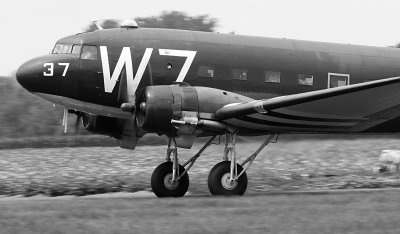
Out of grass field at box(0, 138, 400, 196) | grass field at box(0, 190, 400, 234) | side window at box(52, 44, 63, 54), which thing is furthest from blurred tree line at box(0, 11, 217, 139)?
grass field at box(0, 190, 400, 234)

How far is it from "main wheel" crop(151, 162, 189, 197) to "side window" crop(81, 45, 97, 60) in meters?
2.97

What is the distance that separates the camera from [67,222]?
41.3 ft

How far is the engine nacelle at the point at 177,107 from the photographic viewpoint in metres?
17.2

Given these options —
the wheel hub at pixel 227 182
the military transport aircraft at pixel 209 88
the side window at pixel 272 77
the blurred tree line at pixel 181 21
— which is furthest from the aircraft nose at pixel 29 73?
the blurred tree line at pixel 181 21

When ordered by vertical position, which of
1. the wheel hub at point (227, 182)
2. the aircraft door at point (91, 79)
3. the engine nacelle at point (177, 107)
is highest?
the aircraft door at point (91, 79)

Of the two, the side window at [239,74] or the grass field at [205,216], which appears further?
the side window at [239,74]

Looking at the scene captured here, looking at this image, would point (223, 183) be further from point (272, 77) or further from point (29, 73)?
point (29, 73)

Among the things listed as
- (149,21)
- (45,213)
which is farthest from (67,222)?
(149,21)

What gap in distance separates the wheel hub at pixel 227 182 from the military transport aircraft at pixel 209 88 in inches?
0.8

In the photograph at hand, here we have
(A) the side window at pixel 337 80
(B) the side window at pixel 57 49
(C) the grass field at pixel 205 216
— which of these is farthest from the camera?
(A) the side window at pixel 337 80

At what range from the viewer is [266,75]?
19.8m

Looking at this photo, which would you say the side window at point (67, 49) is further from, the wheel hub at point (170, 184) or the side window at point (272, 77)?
the side window at point (272, 77)

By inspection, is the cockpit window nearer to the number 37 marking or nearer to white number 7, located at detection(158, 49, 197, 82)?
the number 37 marking

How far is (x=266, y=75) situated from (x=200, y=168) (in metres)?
7.20
